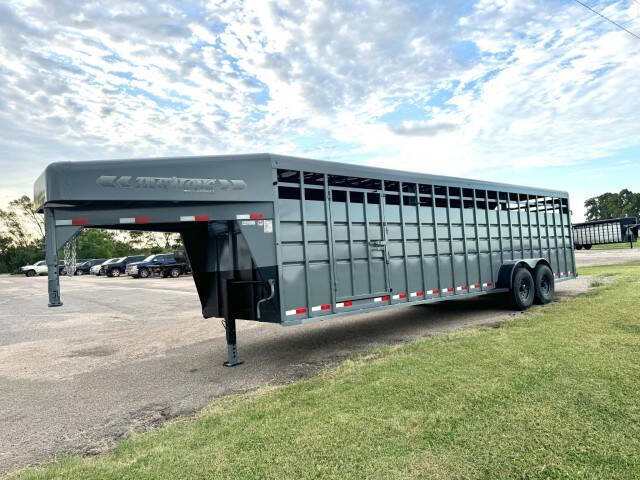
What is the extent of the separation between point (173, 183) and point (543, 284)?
28.3ft

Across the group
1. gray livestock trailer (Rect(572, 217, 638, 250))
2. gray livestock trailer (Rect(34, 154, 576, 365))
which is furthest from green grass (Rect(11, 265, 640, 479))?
gray livestock trailer (Rect(572, 217, 638, 250))

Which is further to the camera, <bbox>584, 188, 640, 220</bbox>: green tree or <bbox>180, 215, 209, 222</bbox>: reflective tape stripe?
<bbox>584, 188, 640, 220</bbox>: green tree

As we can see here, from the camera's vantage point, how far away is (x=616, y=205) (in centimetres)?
8206

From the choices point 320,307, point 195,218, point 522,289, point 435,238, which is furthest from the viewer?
point 522,289

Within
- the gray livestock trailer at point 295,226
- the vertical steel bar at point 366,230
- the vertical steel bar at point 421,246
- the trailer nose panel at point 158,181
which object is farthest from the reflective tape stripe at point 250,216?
the vertical steel bar at point 421,246

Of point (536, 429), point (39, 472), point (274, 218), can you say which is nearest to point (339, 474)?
point (536, 429)

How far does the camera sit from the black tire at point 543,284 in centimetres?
986

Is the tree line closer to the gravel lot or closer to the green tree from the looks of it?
the gravel lot

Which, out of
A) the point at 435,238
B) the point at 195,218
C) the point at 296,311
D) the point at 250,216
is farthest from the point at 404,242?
the point at 195,218

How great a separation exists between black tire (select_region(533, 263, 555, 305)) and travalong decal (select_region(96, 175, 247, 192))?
7.42m

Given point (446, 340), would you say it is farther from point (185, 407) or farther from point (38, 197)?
point (38, 197)

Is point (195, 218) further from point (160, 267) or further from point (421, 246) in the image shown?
point (160, 267)

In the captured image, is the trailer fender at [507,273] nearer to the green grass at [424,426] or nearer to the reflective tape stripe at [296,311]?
the green grass at [424,426]

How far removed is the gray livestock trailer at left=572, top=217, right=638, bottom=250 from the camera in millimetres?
34750
